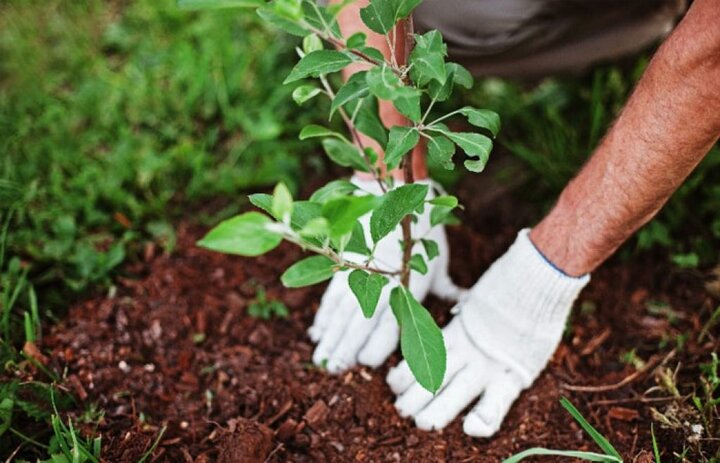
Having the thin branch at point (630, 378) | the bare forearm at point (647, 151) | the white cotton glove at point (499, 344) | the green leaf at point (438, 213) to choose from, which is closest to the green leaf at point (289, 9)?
the green leaf at point (438, 213)

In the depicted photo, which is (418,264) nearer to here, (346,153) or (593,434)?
(346,153)

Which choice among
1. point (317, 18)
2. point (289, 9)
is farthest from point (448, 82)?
point (289, 9)

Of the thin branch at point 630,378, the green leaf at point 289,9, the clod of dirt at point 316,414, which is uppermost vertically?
the green leaf at point 289,9

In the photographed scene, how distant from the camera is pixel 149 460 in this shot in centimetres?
140

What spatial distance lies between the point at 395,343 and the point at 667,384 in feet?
2.00

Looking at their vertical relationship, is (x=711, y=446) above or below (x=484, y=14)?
below

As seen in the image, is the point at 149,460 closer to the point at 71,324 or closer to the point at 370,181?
the point at 71,324

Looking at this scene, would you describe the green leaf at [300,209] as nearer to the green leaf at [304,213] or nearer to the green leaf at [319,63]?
the green leaf at [304,213]

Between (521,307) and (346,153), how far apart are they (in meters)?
0.52

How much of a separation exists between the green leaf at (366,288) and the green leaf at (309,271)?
0.05m

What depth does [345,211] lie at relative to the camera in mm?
894

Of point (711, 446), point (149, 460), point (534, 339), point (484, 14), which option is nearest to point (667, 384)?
point (711, 446)

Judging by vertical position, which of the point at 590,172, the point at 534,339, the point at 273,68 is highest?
the point at 590,172

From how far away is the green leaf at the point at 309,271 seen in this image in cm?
108
